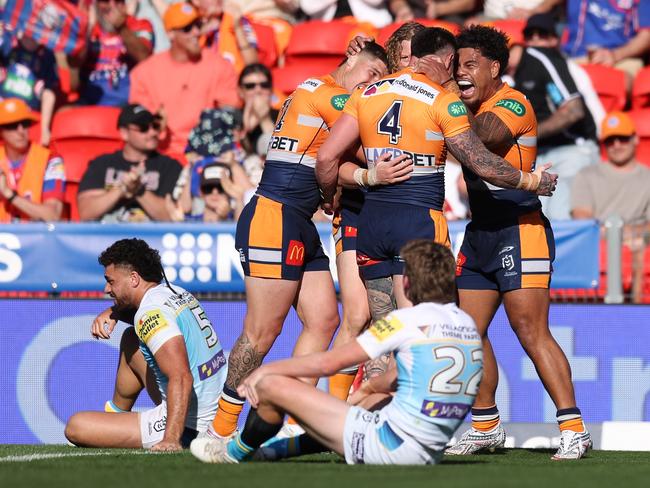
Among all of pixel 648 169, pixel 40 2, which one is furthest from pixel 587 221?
pixel 40 2

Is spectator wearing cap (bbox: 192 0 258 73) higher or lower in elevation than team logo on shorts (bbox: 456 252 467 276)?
higher

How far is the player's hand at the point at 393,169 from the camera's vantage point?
717 centimetres

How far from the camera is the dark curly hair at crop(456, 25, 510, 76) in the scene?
7.86 meters

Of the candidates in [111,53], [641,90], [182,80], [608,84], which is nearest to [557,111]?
[608,84]

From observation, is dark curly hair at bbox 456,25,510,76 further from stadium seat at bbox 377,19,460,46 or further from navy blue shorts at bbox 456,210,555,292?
stadium seat at bbox 377,19,460,46

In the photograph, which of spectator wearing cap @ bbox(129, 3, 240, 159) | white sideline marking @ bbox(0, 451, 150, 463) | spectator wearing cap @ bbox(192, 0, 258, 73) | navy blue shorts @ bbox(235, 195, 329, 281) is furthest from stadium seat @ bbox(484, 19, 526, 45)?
white sideline marking @ bbox(0, 451, 150, 463)

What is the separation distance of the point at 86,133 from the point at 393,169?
6809 millimetres

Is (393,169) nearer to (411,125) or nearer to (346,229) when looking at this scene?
(411,125)

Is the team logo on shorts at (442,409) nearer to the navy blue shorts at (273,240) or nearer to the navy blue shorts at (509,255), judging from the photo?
the navy blue shorts at (509,255)

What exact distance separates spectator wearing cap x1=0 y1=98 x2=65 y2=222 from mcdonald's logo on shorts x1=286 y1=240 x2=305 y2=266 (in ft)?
14.1

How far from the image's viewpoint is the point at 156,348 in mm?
7961

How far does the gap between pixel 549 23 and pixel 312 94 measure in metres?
5.74

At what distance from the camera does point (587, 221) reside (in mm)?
10219

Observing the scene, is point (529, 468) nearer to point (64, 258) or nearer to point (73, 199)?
point (64, 258)
